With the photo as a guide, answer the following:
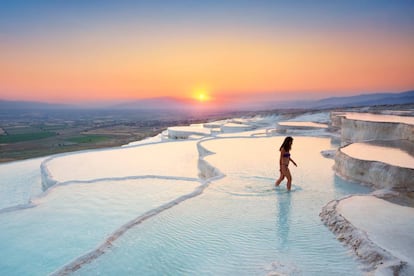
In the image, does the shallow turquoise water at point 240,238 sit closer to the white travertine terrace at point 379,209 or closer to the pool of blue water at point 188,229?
the pool of blue water at point 188,229

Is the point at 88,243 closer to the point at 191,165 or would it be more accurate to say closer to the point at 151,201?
the point at 151,201

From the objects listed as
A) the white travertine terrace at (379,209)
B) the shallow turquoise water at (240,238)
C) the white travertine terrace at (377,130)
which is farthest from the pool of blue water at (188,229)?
the white travertine terrace at (377,130)

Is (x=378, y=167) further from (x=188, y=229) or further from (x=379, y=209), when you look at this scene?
(x=188, y=229)

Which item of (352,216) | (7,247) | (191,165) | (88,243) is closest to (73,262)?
(88,243)

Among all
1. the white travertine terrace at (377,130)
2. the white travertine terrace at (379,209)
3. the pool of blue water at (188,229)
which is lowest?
the pool of blue water at (188,229)

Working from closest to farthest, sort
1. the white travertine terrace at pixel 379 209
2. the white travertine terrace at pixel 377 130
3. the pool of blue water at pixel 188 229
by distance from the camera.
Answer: the white travertine terrace at pixel 379 209
the pool of blue water at pixel 188 229
the white travertine terrace at pixel 377 130

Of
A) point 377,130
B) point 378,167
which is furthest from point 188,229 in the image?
point 377,130

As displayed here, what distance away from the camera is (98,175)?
8.34m

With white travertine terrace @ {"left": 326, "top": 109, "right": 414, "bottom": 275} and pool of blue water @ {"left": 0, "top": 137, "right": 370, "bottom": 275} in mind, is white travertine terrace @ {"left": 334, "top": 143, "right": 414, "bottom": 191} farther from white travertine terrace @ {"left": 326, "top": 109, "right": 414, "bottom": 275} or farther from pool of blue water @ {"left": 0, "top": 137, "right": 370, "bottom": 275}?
pool of blue water @ {"left": 0, "top": 137, "right": 370, "bottom": 275}

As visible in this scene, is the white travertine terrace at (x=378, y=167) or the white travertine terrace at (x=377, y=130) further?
the white travertine terrace at (x=377, y=130)

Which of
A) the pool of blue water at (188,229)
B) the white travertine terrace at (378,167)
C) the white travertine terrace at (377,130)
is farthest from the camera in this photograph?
the white travertine terrace at (377,130)

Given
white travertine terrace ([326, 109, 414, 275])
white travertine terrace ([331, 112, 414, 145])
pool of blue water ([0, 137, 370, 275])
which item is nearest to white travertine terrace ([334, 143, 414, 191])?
white travertine terrace ([326, 109, 414, 275])

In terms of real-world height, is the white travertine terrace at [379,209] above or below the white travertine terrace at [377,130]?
below

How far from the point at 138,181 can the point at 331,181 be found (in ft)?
12.8
